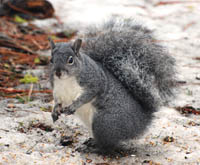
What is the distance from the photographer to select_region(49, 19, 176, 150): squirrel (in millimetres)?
1967

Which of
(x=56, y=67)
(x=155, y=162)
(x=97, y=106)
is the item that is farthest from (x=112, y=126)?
(x=56, y=67)

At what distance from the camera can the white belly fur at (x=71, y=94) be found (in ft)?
6.35

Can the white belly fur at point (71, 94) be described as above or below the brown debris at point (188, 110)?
above

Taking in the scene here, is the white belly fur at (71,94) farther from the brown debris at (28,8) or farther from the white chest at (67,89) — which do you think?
the brown debris at (28,8)

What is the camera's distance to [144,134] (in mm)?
2146

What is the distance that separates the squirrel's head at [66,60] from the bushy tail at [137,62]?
29cm

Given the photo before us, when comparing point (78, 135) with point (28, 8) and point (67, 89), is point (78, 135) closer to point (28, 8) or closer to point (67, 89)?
point (67, 89)

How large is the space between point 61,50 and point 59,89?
235mm

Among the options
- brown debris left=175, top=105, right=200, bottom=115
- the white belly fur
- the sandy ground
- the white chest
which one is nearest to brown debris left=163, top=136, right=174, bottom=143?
the sandy ground

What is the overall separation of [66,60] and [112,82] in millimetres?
381

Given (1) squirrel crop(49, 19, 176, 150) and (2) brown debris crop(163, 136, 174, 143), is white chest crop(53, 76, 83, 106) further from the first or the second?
(2) brown debris crop(163, 136, 174, 143)

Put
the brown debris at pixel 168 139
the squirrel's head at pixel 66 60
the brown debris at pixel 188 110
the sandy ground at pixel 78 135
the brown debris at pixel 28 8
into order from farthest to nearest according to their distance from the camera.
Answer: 1. the brown debris at pixel 28 8
2. the brown debris at pixel 188 110
3. the brown debris at pixel 168 139
4. the sandy ground at pixel 78 135
5. the squirrel's head at pixel 66 60

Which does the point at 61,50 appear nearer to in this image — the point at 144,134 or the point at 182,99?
the point at 144,134

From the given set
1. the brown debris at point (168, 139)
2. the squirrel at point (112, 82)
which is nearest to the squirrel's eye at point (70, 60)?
the squirrel at point (112, 82)
